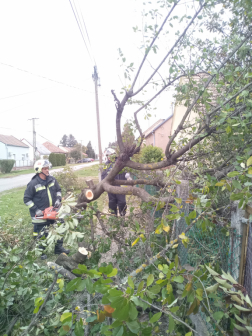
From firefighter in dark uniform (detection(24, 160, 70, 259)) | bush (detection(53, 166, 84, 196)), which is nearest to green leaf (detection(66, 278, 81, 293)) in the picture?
firefighter in dark uniform (detection(24, 160, 70, 259))

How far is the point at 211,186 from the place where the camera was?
171cm

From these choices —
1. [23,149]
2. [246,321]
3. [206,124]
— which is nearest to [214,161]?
[206,124]

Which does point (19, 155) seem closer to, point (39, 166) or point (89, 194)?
point (39, 166)

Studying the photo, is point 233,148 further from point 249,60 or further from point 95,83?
point 95,83

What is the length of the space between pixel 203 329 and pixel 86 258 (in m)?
1.72

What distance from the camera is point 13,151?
44594 mm

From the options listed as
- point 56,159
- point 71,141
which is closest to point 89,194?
point 56,159

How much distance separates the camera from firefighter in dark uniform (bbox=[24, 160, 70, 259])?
4293 millimetres

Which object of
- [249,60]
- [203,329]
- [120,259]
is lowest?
[203,329]

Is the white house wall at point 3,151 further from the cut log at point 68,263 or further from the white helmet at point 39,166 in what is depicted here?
the cut log at point 68,263

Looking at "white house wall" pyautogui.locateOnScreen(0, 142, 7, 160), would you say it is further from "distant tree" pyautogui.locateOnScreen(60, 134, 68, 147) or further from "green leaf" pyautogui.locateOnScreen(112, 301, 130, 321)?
"distant tree" pyautogui.locateOnScreen(60, 134, 68, 147)

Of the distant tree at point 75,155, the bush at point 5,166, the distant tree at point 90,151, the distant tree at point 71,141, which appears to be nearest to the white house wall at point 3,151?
the bush at point 5,166

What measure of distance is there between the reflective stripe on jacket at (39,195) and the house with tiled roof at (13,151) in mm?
41422

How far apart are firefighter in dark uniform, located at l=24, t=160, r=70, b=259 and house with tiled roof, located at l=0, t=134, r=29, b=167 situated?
41.4 metres
